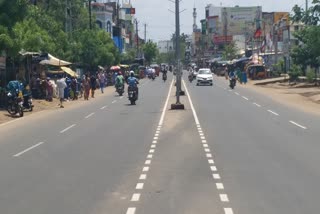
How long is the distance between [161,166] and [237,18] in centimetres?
17027

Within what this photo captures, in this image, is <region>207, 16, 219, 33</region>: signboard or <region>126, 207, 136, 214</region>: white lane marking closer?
<region>126, 207, 136, 214</region>: white lane marking

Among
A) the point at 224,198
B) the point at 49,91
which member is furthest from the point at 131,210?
the point at 49,91

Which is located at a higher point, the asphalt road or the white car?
the asphalt road

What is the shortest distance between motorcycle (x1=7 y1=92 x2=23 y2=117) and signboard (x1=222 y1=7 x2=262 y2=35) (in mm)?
149195

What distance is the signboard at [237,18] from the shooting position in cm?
17750

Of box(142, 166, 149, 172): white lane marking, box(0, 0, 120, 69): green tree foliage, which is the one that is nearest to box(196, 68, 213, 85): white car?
box(0, 0, 120, 69): green tree foliage

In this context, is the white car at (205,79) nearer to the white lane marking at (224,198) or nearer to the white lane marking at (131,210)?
the white lane marking at (224,198)

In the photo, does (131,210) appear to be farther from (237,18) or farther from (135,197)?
(237,18)

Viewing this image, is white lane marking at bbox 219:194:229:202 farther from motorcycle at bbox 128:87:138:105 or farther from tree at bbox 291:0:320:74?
tree at bbox 291:0:320:74

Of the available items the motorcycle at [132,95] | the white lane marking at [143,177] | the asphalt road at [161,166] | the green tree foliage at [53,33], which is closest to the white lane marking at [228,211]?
the asphalt road at [161,166]

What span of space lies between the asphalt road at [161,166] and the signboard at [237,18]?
15443cm

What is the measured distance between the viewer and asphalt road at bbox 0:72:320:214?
966 cm

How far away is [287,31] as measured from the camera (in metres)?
90.7

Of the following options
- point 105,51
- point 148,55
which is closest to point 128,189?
point 105,51
